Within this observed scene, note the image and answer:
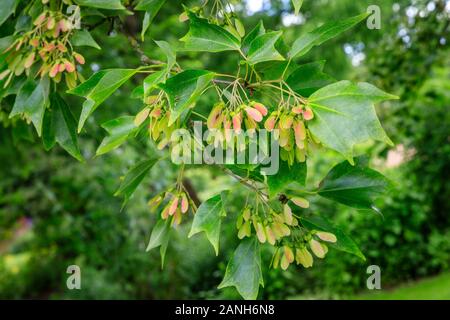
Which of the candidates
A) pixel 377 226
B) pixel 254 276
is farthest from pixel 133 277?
pixel 254 276

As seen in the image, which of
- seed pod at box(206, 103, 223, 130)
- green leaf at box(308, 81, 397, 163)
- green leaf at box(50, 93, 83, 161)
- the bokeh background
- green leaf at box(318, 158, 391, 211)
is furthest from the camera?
the bokeh background

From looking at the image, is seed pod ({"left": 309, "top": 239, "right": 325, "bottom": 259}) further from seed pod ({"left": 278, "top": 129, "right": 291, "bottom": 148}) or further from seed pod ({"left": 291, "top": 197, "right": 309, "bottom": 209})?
seed pod ({"left": 278, "top": 129, "right": 291, "bottom": 148})

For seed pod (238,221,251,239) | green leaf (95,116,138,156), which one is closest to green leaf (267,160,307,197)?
seed pod (238,221,251,239)

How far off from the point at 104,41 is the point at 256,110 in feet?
8.58

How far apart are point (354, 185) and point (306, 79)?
1.06ft

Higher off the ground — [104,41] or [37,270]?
[104,41]

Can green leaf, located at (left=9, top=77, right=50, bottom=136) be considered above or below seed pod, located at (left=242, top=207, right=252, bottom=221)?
above

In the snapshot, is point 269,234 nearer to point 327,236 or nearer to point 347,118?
point 327,236

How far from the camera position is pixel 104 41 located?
3318 millimetres

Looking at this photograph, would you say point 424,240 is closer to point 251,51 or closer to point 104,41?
point 104,41

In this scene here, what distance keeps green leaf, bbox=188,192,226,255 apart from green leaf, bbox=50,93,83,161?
1.54 ft

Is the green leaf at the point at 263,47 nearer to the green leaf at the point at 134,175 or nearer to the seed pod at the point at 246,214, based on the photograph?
the seed pod at the point at 246,214

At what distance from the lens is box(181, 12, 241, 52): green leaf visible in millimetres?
1072

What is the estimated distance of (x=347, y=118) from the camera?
91 cm
